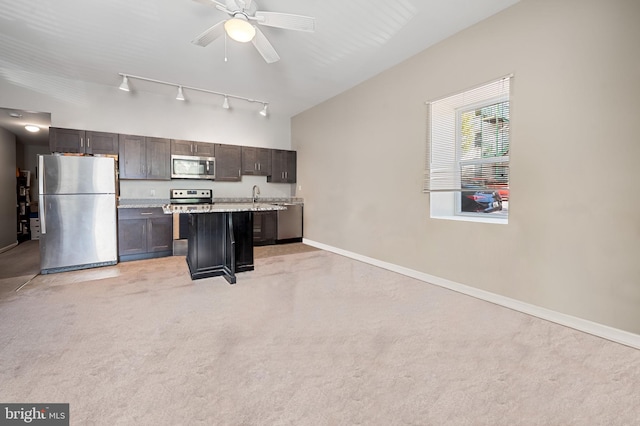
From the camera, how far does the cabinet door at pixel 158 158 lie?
15.6 feet

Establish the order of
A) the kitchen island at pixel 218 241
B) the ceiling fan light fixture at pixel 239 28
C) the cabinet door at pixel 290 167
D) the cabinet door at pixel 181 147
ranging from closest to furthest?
the ceiling fan light fixture at pixel 239 28
the kitchen island at pixel 218 241
the cabinet door at pixel 181 147
the cabinet door at pixel 290 167

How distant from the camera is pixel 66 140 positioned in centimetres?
423

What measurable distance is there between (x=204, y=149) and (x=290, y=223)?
216 centimetres

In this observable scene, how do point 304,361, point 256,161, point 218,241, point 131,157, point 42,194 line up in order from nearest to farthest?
1. point 304,361
2. point 218,241
3. point 42,194
4. point 131,157
5. point 256,161

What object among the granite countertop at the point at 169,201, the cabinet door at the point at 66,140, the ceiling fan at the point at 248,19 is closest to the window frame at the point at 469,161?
the ceiling fan at the point at 248,19

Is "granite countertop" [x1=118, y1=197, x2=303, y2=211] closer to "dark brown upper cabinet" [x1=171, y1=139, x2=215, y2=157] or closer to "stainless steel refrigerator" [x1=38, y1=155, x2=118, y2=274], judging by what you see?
"stainless steel refrigerator" [x1=38, y1=155, x2=118, y2=274]

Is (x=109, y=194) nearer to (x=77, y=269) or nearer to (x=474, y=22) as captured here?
(x=77, y=269)

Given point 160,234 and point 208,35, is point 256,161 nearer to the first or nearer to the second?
point 160,234

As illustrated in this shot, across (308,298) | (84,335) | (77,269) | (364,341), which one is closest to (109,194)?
(77,269)

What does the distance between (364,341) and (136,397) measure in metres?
1.39

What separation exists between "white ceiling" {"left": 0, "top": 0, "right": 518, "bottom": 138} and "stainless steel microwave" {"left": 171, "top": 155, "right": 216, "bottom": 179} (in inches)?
49.5

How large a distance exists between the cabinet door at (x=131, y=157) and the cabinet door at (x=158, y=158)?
0.07 meters

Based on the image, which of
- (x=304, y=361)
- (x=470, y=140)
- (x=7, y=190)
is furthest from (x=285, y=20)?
(x=7, y=190)

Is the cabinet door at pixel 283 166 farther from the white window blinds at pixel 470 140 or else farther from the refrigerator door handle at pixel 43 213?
the refrigerator door handle at pixel 43 213
